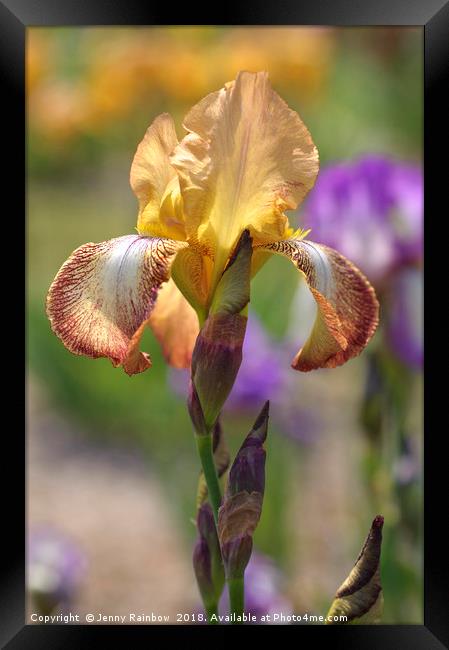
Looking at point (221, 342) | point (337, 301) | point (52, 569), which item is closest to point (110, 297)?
point (221, 342)

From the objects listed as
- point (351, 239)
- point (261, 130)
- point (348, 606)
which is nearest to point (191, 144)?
point (261, 130)

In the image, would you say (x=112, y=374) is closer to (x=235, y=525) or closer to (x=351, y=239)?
(x=351, y=239)

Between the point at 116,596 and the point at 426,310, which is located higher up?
the point at 426,310

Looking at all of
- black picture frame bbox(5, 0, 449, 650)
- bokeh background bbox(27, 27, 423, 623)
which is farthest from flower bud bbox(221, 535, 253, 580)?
bokeh background bbox(27, 27, 423, 623)

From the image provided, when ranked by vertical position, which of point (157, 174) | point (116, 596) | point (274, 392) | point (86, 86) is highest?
point (86, 86)

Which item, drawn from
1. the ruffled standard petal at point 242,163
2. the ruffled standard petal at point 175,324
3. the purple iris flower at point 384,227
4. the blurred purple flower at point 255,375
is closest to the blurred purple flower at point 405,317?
the purple iris flower at point 384,227

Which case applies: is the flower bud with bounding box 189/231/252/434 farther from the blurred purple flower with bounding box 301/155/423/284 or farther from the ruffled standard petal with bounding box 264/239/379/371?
the blurred purple flower with bounding box 301/155/423/284

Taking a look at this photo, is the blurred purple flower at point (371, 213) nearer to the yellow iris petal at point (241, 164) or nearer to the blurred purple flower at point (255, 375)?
the blurred purple flower at point (255, 375)
